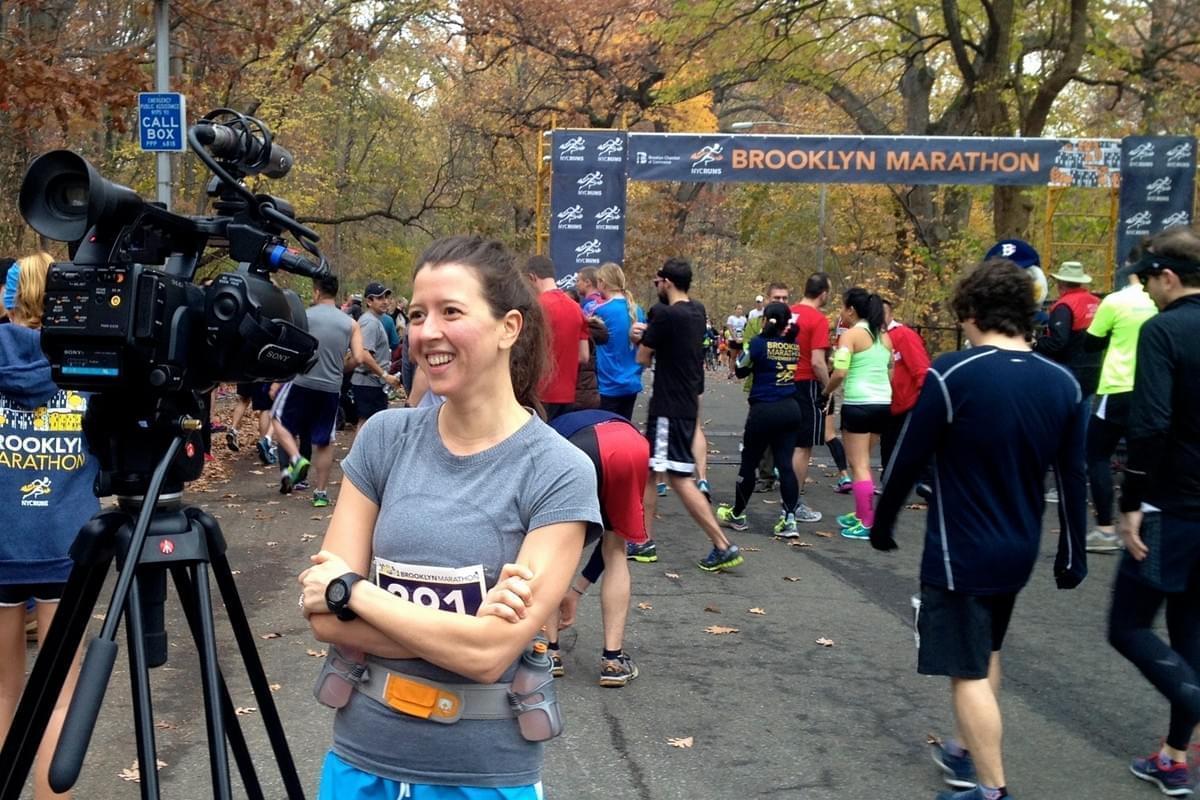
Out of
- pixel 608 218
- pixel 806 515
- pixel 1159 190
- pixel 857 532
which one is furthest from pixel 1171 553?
pixel 1159 190

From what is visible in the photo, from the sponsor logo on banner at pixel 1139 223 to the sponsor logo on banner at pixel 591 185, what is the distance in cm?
616

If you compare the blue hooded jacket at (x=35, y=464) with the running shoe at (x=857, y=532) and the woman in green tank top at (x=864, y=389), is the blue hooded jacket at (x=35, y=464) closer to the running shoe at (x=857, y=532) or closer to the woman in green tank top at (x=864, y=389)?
the woman in green tank top at (x=864, y=389)

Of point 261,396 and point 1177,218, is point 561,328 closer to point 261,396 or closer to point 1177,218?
point 261,396

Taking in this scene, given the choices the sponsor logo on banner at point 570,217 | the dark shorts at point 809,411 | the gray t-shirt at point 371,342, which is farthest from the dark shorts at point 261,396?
the dark shorts at point 809,411

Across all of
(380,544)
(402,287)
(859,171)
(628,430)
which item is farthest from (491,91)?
(380,544)

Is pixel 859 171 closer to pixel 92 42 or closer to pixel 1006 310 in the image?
pixel 1006 310

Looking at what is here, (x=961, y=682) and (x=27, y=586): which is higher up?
(x=27, y=586)

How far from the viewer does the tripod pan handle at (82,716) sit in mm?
2154

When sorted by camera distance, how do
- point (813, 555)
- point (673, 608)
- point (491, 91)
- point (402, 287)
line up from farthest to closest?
point (402, 287)
point (491, 91)
point (813, 555)
point (673, 608)

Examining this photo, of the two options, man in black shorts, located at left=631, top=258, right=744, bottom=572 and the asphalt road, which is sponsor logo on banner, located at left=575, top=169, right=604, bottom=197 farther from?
the asphalt road

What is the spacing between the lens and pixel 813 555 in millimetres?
8453

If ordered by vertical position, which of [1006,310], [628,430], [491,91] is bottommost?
[628,430]

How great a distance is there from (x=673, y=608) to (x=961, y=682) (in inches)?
120

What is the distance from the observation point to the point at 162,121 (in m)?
11.1
